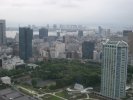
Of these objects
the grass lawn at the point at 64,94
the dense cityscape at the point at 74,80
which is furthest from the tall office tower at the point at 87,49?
the grass lawn at the point at 64,94

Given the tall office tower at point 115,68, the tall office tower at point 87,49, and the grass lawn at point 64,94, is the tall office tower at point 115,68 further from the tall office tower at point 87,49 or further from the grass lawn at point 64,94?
the tall office tower at point 87,49

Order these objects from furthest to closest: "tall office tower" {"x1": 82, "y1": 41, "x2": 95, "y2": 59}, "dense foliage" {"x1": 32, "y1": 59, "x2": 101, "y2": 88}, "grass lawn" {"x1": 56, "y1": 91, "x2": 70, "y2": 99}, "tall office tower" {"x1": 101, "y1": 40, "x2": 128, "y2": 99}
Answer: "tall office tower" {"x1": 82, "y1": 41, "x2": 95, "y2": 59} → "dense foliage" {"x1": 32, "y1": 59, "x2": 101, "y2": 88} → "grass lawn" {"x1": 56, "y1": 91, "x2": 70, "y2": 99} → "tall office tower" {"x1": 101, "y1": 40, "x2": 128, "y2": 99}

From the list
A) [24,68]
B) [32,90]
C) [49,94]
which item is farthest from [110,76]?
[24,68]

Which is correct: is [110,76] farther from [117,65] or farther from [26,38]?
[26,38]

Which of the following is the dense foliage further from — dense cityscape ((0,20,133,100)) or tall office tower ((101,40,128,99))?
tall office tower ((101,40,128,99))

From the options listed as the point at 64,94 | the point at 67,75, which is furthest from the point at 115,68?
the point at 67,75

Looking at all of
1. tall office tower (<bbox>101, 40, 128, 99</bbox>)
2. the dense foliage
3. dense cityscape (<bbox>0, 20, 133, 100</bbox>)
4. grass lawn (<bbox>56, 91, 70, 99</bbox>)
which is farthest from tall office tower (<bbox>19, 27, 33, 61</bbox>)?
tall office tower (<bbox>101, 40, 128, 99</bbox>)

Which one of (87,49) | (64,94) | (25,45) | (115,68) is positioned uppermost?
(25,45)

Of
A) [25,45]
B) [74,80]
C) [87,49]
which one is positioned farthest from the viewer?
[87,49]

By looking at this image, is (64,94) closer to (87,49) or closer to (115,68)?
(115,68)
